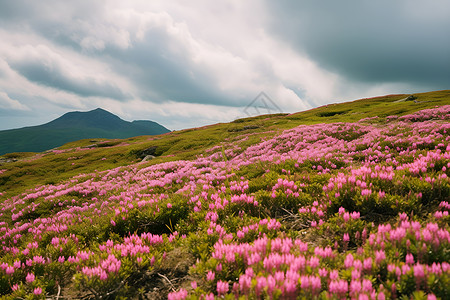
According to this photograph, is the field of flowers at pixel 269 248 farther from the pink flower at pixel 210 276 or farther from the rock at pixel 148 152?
the rock at pixel 148 152

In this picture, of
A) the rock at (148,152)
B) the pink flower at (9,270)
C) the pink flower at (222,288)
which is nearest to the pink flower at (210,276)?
→ the pink flower at (222,288)

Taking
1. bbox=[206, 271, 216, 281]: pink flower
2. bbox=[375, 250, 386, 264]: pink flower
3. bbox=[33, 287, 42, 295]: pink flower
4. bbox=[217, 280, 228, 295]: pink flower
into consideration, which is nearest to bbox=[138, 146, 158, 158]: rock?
bbox=[33, 287, 42, 295]: pink flower

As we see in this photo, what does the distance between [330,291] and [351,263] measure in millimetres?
642

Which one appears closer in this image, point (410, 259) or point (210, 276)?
point (410, 259)

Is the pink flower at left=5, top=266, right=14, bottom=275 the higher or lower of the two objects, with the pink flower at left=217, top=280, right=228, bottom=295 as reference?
lower

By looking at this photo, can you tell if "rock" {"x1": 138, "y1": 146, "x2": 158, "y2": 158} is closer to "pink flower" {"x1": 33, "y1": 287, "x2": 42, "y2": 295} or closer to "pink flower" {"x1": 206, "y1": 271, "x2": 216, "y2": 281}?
"pink flower" {"x1": 33, "y1": 287, "x2": 42, "y2": 295}

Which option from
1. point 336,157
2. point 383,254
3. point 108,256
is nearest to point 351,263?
point 383,254

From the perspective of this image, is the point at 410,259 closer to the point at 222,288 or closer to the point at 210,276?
the point at 222,288

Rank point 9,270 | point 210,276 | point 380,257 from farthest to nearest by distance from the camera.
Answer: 1. point 9,270
2. point 210,276
3. point 380,257

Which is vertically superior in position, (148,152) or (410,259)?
(148,152)

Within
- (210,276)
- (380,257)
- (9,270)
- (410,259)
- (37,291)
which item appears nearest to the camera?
(410,259)

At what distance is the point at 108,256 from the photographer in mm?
3924

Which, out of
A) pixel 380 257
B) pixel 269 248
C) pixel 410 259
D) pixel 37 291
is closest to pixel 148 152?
pixel 37 291

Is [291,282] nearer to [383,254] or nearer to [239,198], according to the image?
[383,254]
